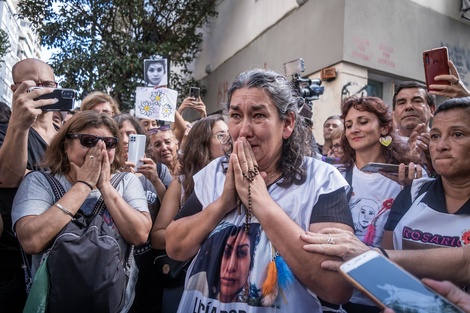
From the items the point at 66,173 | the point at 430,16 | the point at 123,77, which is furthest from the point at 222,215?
the point at 123,77

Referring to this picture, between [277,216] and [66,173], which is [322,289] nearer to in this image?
[277,216]

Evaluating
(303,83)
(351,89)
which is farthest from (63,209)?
(351,89)

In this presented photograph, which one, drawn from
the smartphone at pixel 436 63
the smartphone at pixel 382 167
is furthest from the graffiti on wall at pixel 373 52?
the smartphone at pixel 382 167

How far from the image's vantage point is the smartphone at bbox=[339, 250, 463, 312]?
1.07 meters

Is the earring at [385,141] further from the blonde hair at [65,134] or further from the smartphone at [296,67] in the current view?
the blonde hair at [65,134]

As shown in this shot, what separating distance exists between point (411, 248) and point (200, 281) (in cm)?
92

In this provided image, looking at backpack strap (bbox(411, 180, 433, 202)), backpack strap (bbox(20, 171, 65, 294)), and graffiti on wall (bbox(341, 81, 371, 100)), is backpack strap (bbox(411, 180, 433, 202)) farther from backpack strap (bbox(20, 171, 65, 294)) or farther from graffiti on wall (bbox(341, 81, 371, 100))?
graffiti on wall (bbox(341, 81, 371, 100))

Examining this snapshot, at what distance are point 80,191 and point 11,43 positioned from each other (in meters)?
37.3

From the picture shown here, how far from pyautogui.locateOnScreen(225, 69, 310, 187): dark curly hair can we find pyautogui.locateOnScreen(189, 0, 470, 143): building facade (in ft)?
17.4

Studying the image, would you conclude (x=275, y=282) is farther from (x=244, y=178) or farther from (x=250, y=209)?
(x=244, y=178)

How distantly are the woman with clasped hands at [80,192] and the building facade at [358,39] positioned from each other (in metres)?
5.26

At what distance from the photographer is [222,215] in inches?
66.1

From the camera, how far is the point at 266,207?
1562 mm

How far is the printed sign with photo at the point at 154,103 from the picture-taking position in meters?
4.50
